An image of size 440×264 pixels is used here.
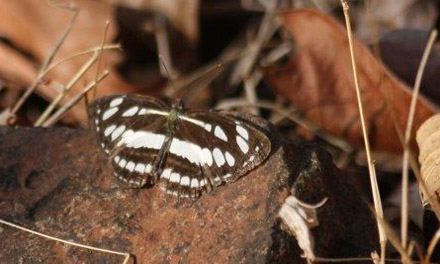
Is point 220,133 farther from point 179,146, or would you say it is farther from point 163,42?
point 163,42

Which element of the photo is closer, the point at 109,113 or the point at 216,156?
the point at 216,156

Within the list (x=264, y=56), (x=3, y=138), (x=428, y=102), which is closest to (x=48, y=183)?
(x=3, y=138)

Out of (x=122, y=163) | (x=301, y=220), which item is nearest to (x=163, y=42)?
(x=122, y=163)

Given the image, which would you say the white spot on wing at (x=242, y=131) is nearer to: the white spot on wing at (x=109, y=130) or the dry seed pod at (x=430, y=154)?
the white spot on wing at (x=109, y=130)

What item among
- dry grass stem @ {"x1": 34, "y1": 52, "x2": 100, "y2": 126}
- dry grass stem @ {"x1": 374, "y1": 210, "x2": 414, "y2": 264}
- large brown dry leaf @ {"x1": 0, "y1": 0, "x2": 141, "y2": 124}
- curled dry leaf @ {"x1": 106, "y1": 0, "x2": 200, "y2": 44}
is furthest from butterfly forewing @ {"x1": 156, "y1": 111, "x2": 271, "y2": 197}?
curled dry leaf @ {"x1": 106, "y1": 0, "x2": 200, "y2": 44}

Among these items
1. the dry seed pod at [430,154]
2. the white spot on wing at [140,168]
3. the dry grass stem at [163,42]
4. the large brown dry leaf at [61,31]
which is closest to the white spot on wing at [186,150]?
the white spot on wing at [140,168]

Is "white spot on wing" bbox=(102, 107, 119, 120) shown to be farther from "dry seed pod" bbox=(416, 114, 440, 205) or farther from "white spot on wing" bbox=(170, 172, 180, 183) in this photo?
"dry seed pod" bbox=(416, 114, 440, 205)
